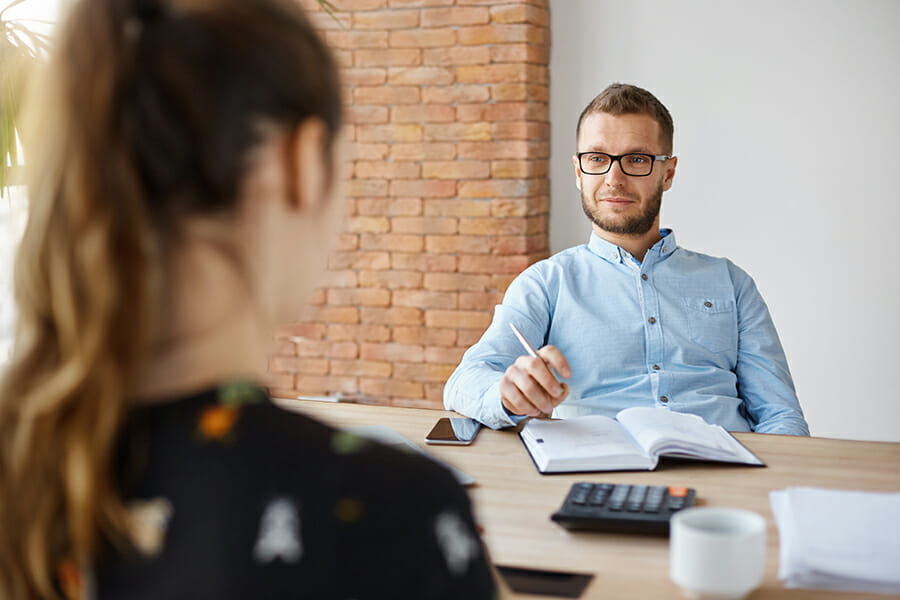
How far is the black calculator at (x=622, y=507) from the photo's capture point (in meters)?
1.09

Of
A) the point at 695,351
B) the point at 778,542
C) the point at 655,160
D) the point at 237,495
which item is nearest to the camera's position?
the point at 237,495

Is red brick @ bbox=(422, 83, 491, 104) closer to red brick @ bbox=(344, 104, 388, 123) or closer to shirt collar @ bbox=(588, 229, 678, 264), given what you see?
red brick @ bbox=(344, 104, 388, 123)

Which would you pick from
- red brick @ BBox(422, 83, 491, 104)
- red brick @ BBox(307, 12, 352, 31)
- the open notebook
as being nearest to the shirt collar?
the open notebook

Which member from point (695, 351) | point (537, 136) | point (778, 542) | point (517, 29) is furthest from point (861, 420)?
point (778, 542)

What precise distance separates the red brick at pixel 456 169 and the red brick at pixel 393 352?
676mm

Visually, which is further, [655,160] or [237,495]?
[655,160]

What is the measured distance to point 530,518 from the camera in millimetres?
1167

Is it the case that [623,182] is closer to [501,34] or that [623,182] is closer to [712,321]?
[712,321]

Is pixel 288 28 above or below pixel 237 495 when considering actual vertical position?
above

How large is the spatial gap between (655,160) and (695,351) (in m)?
0.51

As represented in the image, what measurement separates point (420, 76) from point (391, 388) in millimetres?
1233

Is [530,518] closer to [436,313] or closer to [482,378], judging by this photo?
[482,378]

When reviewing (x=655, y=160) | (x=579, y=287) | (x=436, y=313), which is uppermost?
(x=655, y=160)

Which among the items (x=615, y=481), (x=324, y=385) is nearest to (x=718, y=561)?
(x=615, y=481)
